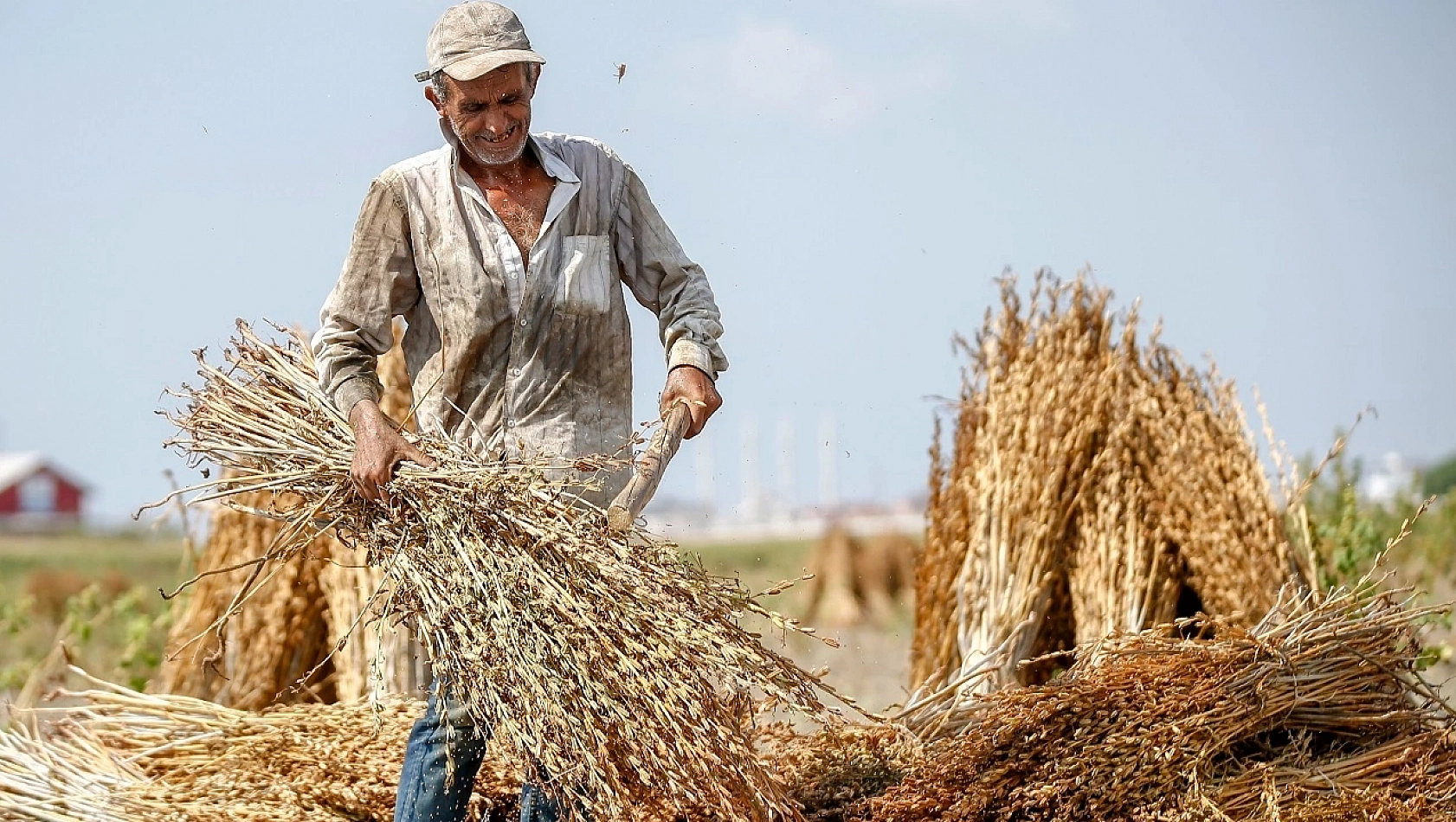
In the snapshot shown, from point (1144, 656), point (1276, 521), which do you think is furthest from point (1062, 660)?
point (1144, 656)

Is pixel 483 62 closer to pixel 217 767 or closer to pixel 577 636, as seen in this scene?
pixel 577 636

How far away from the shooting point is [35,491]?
52969 millimetres

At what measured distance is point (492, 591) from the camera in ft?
10.0

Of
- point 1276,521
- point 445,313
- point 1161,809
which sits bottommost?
point 1161,809

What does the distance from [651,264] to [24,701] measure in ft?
11.7

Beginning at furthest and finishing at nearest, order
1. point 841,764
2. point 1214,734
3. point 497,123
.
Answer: point 841,764, point 1214,734, point 497,123

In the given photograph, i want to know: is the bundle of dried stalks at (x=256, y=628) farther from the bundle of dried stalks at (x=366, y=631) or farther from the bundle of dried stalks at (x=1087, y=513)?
the bundle of dried stalks at (x=1087, y=513)

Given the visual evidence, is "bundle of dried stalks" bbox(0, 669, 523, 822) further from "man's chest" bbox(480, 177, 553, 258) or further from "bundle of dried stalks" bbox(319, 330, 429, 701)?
"man's chest" bbox(480, 177, 553, 258)

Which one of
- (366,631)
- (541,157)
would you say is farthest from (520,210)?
(366,631)

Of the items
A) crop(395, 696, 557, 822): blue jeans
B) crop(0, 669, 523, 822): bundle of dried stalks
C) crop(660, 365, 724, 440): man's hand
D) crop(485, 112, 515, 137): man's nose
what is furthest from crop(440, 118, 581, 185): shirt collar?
crop(0, 669, 523, 822): bundle of dried stalks

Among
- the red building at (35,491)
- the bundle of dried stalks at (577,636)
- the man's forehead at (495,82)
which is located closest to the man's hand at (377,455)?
the bundle of dried stalks at (577,636)

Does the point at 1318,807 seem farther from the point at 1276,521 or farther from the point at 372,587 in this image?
the point at 372,587

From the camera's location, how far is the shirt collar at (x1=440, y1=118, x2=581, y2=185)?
3.36 metres

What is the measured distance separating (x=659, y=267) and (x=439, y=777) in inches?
48.3
